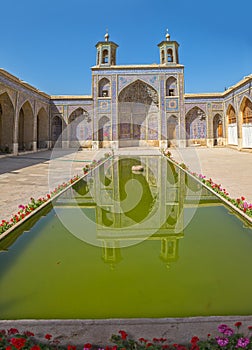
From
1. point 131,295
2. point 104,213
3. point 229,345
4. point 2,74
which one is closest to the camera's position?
point 229,345

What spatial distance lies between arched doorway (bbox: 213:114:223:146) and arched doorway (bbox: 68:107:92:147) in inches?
393

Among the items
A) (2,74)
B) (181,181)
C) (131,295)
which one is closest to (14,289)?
(131,295)

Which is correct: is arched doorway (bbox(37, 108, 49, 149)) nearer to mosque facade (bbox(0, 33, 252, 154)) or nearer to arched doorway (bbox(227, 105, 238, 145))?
mosque facade (bbox(0, 33, 252, 154))

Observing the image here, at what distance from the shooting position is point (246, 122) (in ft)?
52.2

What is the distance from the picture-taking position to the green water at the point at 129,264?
6.22ft

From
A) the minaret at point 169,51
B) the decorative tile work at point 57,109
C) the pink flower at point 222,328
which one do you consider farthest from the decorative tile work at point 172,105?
the pink flower at point 222,328

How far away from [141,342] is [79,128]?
20410 mm

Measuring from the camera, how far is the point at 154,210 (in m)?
4.32

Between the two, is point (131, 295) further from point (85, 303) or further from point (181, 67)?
point (181, 67)

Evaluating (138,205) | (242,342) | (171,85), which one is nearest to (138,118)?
(171,85)

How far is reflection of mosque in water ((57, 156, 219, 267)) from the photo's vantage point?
3133 millimetres

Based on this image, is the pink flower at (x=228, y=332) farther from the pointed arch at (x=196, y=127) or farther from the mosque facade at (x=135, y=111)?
the pointed arch at (x=196, y=127)

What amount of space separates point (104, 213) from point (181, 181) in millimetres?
3238

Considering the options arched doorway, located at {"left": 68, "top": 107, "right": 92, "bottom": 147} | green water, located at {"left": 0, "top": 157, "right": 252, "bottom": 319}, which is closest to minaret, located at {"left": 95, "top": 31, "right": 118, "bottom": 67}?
arched doorway, located at {"left": 68, "top": 107, "right": 92, "bottom": 147}
